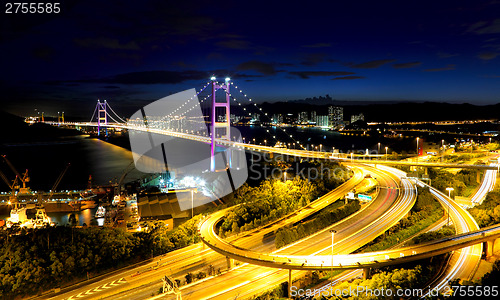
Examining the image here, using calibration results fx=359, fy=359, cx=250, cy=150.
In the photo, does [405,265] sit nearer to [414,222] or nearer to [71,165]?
[414,222]

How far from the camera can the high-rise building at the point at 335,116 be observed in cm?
5587

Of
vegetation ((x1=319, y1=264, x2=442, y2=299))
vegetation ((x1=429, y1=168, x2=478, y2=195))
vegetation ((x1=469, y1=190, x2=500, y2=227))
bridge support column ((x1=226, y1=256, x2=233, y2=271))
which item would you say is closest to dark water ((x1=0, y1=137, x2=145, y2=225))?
bridge support column ((x1=226, y1=256, x2=233, y2=271))

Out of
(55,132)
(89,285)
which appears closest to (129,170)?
(89,285)

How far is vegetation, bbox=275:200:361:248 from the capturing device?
24.5 ft

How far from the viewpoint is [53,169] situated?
2400cm

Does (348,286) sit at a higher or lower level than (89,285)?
higher

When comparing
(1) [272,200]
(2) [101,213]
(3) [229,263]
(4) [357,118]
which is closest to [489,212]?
(1) [272,200]

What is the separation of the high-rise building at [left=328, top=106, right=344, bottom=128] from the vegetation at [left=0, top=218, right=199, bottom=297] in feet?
162

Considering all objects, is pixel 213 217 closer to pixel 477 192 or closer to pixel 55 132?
pixel 477 192

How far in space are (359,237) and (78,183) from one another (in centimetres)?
1711

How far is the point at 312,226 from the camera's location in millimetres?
8273

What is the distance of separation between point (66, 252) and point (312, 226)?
516 cm

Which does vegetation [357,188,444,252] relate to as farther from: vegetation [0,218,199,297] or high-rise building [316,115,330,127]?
high-rise building [316,115,330,127]

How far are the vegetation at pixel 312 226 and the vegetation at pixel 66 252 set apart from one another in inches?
84.5
